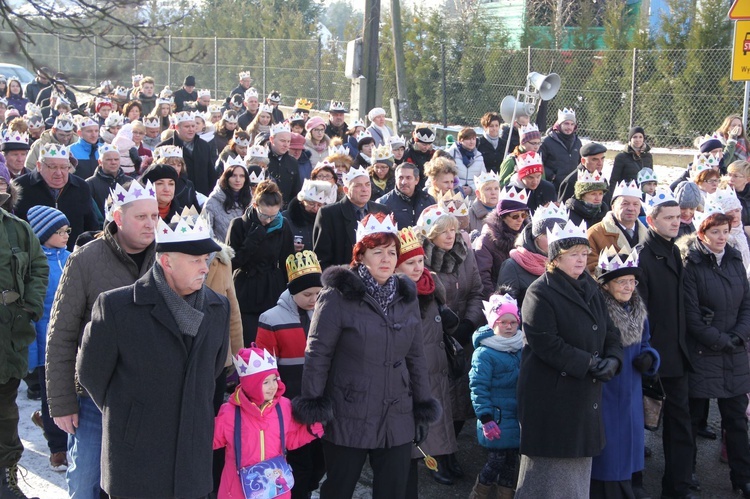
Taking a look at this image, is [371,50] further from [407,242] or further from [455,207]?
[407,242]

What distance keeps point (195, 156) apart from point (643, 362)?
7.22m

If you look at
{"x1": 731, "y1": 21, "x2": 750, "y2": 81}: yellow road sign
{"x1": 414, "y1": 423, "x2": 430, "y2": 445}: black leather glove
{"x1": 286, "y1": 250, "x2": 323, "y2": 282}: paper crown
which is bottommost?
{"x1": 414, "y1": 423, "x2": 430, "y2": 445}: black leather glove

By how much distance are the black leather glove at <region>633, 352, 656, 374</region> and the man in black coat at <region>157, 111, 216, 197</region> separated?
684cm

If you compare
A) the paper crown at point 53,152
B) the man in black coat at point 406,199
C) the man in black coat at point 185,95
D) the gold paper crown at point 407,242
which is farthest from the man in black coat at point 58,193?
the man in black coat at point 185,95

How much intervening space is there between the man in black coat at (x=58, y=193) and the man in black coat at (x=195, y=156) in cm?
306

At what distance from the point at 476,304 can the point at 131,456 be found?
10.2ft

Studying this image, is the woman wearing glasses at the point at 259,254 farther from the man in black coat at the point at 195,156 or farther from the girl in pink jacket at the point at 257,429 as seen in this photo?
the man in black coat at the point at 195,156

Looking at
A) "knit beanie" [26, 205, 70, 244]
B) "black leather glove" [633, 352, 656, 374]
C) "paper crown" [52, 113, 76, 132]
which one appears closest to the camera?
"black leather glove" [633, 352, 656, 374]

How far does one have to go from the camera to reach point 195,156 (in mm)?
11469

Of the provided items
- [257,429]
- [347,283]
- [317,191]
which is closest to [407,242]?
[347,283]

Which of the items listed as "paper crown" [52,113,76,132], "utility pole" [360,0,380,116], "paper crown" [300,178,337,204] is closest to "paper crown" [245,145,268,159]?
"paper crown" [300,178,337,204]

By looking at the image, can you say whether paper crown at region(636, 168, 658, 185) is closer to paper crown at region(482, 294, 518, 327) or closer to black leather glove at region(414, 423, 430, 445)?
paper crown at region(482, 294, 518, 327)

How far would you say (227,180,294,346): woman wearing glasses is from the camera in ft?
23.5

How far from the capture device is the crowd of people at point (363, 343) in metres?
4.22
